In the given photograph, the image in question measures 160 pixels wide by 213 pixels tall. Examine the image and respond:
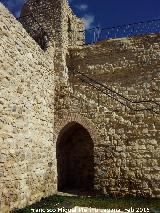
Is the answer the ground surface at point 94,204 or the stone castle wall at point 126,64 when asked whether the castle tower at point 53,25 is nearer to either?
the stone castle wall at point 126,64

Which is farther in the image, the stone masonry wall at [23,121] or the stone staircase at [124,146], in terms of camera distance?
the stone staircase at [124,146]

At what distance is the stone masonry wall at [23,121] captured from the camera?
727cm

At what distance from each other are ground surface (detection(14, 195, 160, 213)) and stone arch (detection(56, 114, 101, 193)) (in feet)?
5.55

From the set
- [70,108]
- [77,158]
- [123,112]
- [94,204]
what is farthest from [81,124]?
[94,204]

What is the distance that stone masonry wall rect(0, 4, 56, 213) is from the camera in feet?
23.9

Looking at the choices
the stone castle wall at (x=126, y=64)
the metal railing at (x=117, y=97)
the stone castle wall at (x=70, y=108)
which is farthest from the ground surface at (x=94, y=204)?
the stone castle wall at (x=126, y=64)

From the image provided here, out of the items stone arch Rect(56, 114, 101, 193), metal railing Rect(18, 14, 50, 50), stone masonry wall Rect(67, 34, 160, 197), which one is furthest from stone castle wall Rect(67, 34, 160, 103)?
stone arch Rect(56, 114, 101, 193)

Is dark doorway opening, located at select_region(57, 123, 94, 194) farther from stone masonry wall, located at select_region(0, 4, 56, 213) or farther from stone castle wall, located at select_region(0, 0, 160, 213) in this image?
stone masonry wall, located at select_region(0, 4, 56, 213)

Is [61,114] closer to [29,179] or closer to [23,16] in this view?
[29,179]

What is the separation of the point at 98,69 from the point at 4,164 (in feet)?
16.3

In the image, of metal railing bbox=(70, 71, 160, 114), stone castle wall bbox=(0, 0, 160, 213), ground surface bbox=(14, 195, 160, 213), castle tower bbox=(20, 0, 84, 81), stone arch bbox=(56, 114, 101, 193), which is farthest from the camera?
castle tower bbox=(20, 0, 84, 81)

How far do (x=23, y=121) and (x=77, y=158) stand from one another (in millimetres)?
3815

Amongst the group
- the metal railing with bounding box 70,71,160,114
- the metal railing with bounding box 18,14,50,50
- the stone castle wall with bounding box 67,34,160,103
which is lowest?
the metal railing with bounding box 70,71,160,114

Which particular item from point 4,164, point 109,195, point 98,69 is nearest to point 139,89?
point 98,69
